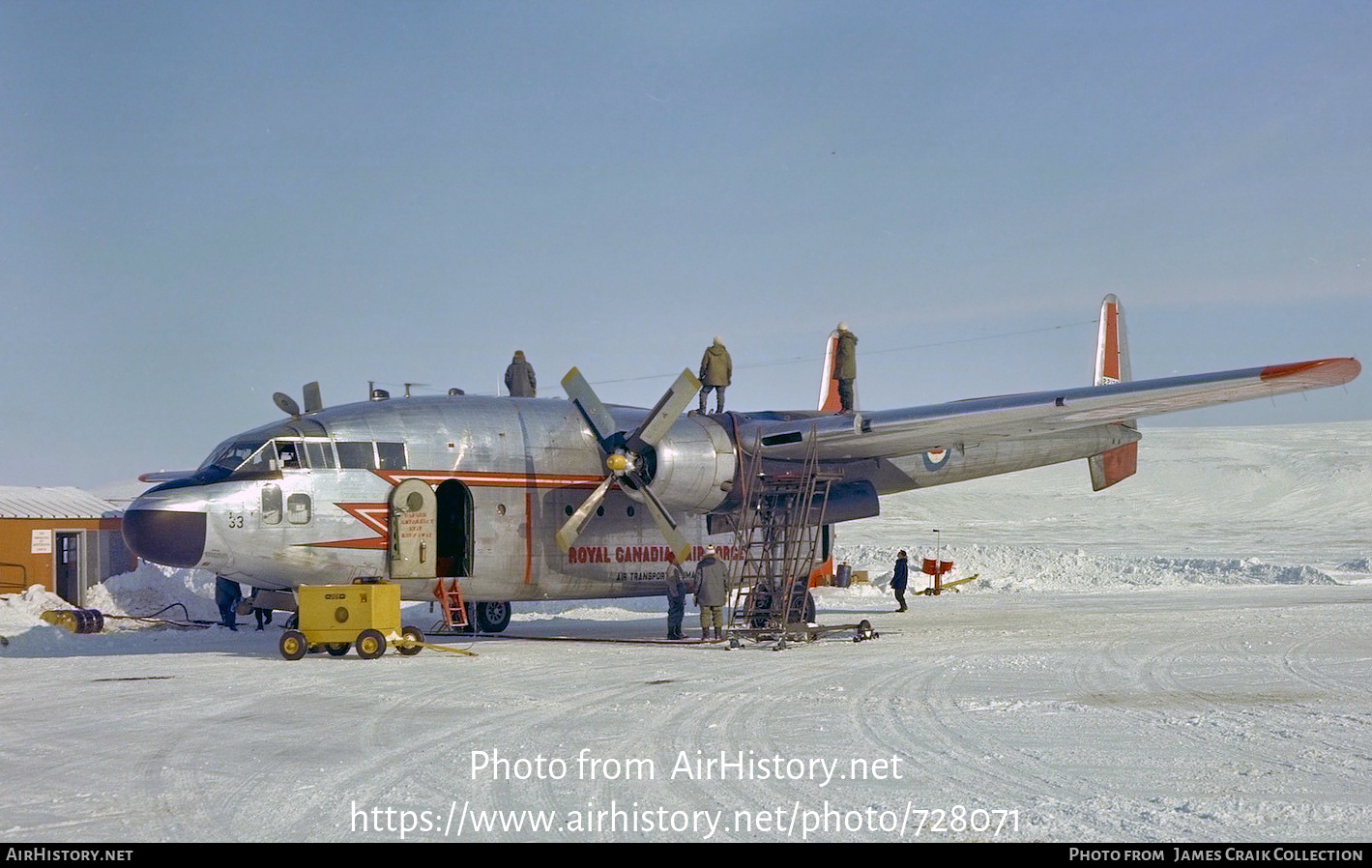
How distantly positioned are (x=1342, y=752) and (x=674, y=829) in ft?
17.1

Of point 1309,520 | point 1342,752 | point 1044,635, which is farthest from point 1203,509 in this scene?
point 1342,752

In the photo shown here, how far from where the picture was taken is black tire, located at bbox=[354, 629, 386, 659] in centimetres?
1641

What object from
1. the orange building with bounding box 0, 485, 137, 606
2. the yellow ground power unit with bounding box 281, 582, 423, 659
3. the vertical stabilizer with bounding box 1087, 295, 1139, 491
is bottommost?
the yellow ground power unit with bounding box 281, 582, 423, 659

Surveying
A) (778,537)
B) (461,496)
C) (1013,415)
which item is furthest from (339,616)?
Answer: (1013,415)

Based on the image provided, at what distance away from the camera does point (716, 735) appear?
9.85 metres

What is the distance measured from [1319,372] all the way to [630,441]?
992 cm

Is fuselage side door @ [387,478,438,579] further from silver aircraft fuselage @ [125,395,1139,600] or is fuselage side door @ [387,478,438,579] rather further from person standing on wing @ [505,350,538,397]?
person standing on wing @ [505,350,538,397]

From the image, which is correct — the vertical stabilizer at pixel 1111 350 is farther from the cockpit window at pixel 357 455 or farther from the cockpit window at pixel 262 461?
the cockpit window at pixel 262 461

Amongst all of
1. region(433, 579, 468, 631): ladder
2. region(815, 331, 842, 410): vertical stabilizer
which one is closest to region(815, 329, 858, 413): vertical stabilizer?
region(815, 331, 842, 410): vertical stabilizer

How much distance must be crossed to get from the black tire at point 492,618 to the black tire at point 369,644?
571 centimetres

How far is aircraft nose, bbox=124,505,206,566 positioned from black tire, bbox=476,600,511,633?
6786 mm

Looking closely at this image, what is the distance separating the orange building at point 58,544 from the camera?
26812mm

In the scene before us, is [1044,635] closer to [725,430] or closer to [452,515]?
[725,430]

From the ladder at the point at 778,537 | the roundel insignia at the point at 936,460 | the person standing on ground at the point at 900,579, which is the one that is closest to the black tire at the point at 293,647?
the ladder at the point at 778,537
